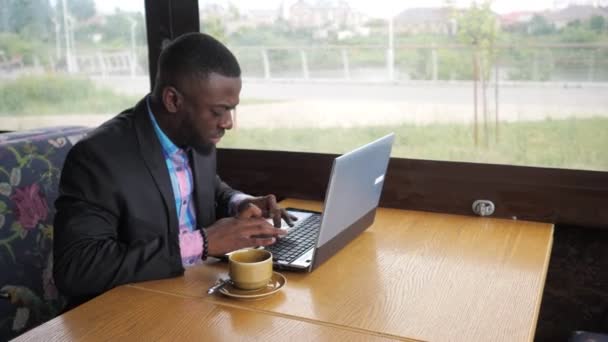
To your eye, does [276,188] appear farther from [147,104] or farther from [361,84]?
[147,104]

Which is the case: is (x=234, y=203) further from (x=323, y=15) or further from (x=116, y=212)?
(x=323, y=15)

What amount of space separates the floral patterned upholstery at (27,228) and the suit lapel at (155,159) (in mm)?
472

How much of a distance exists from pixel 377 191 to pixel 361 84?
685 mm

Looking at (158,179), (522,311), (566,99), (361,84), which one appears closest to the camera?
(522,311)

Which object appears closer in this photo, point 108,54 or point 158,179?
point 158,179

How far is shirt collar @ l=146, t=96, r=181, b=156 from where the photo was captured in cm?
169

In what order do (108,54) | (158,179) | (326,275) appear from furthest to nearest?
(108,54) → (158,179) → (326,275)

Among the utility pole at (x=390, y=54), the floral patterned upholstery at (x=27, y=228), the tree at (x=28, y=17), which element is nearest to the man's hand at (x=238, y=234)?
the floral patterned upholstery at (x=27, y=228)

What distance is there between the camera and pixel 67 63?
281cm

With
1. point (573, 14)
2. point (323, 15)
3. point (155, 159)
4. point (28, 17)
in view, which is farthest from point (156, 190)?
point (28, 17)

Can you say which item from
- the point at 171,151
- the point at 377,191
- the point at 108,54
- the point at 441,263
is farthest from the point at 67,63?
the point at 441,263

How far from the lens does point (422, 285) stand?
1444 millimetres

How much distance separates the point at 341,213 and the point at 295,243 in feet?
0.61

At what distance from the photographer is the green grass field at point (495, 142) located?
2.06m
